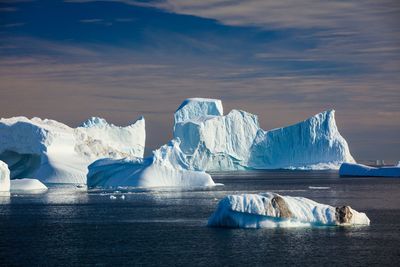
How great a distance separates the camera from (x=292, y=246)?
23734 mm

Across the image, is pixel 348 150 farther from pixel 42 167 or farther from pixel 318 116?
pixel 42 167

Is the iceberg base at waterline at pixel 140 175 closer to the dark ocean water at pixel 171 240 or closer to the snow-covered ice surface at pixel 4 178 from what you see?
the snow-covered ice surface at pixel 4 178

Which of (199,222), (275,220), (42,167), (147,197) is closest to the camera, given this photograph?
(275,220)

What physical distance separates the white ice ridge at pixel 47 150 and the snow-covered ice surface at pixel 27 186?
10.2 feet

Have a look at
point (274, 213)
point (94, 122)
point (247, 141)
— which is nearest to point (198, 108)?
point (247, 141)

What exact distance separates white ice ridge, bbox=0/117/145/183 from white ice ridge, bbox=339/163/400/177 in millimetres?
32846

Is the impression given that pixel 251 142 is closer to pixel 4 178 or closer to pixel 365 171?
pixel 365 171

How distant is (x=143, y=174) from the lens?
57125mm

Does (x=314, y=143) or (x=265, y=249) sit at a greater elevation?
(x=314, y=143)

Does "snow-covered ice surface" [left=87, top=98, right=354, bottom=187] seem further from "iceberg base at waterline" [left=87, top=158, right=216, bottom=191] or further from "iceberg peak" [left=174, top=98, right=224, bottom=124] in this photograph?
"iceberg base at waterline" [left=87, top=158, right=216, bottom=191]

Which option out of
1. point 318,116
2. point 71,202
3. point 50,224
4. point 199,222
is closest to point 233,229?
point 199,222

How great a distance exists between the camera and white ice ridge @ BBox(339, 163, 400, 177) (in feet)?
288

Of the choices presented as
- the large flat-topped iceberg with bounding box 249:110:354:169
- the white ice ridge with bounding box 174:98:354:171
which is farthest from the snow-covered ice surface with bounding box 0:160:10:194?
the large flat-topped iceberg with bounding box 249:110:354:169

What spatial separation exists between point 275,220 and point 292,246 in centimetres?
384
